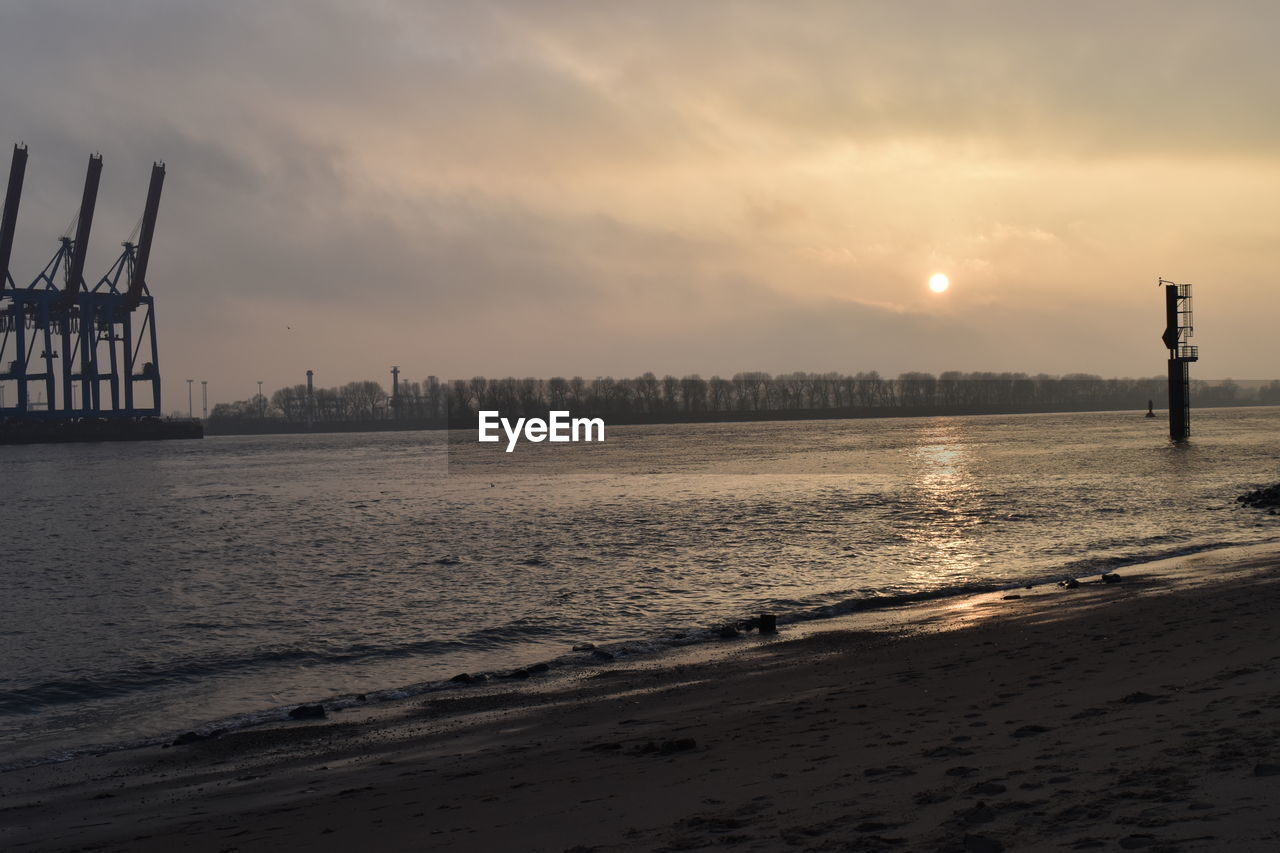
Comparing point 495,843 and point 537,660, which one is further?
point 537,660

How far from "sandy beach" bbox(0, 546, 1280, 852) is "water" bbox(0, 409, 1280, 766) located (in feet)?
7.30

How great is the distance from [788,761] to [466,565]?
1685 centimetres

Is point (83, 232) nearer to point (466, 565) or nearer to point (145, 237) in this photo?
point (145, 237)

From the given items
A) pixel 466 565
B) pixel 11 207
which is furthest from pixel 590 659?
pixel 11 207

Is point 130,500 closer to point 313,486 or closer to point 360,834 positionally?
point 313,486

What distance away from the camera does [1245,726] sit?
18.4 ft

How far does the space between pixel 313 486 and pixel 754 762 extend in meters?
50.6

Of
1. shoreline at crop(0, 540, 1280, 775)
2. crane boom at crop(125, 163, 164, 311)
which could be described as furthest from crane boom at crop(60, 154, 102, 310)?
shoreline at crop(0, 540, 1280, 775)

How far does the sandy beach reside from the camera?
4773 millimetres

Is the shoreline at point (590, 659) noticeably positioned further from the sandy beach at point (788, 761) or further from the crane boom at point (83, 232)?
the crane boom at point (83, 232)

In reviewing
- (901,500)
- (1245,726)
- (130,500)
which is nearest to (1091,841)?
(1245,726)

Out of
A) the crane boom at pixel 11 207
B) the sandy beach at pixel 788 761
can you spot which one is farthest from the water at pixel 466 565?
the crane boom at pixel 11 207

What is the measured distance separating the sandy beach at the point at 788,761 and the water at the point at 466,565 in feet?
7.30

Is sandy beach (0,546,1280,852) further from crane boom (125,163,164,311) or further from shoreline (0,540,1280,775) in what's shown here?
crane boom (125,163,164,311)
